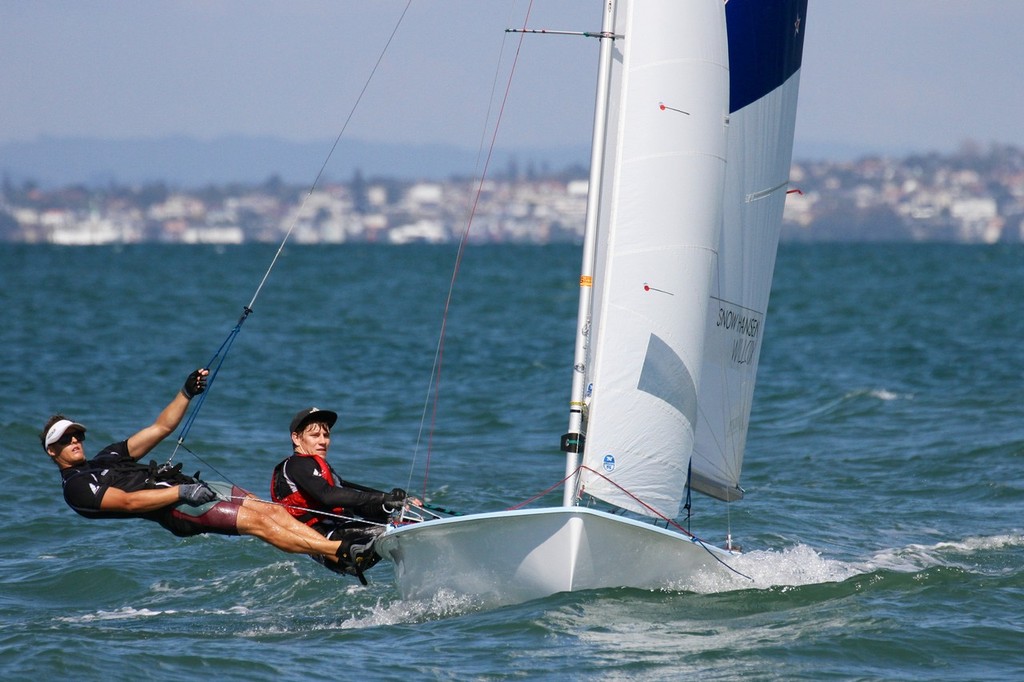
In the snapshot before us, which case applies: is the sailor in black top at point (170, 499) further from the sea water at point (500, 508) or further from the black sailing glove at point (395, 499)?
the sea water at point (500, 508)

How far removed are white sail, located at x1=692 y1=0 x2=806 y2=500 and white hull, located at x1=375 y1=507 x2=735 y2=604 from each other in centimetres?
116

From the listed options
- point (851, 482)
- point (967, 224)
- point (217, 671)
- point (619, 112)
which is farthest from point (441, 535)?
point (967, 224)

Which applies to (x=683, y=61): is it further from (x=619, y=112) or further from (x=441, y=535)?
(x=441, y=535)

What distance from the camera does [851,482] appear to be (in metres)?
12.0

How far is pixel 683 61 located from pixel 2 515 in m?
6.62

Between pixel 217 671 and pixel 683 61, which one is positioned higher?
pixel 683 61

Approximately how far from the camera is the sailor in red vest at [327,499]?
→ 24.4 feet

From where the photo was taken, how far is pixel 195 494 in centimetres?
738

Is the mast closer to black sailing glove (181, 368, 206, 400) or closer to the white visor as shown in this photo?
black sailing glove (181, 368, 206, 400)

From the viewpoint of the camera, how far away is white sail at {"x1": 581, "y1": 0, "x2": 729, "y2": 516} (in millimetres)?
7012

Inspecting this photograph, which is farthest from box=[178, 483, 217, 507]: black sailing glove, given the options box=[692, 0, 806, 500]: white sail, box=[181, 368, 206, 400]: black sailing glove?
box=[692, 0, 806, 500]: white sail

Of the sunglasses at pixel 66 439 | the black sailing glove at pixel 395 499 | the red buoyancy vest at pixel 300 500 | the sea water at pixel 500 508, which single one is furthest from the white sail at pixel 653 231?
the sunglasses at pixel 66 439

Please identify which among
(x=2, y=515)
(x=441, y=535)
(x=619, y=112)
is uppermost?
(x=619, y=112)

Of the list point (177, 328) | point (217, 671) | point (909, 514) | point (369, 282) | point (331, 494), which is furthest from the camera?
point (369, 282)
